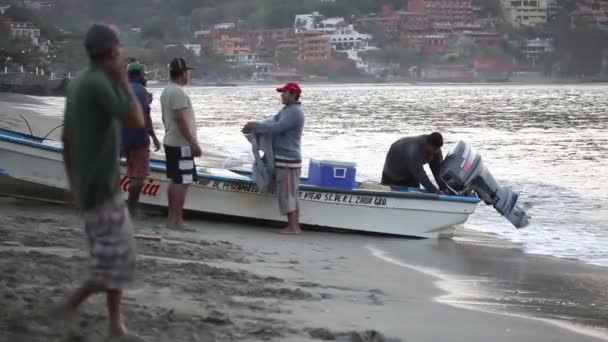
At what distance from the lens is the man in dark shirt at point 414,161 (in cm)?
1072

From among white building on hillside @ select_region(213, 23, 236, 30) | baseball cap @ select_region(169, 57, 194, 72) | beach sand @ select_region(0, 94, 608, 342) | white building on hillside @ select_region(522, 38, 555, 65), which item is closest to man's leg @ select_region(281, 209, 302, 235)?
beach sand @ select_region(0, 94, 608, 342)

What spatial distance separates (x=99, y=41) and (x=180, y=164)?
4.45m

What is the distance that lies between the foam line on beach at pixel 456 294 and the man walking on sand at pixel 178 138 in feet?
5.56

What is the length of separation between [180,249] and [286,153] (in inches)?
82.1

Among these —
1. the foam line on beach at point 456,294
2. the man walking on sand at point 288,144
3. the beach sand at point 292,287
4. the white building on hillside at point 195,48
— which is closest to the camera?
the beach sand at point 292,287

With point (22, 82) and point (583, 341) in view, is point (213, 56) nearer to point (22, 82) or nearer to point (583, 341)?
point (22, 82)

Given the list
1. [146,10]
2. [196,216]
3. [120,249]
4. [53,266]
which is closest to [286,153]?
[196,216]

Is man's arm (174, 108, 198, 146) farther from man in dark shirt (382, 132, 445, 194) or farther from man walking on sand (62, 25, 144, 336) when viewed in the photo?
man walking on sand (62, 25, 144, 336)

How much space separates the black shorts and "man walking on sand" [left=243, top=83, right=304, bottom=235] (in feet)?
2.50

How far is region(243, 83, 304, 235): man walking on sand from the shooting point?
9859 millimetres

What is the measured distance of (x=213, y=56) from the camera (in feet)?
522

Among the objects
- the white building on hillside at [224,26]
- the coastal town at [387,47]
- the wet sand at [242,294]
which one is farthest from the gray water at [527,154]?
the white building on hillside at [224,26]

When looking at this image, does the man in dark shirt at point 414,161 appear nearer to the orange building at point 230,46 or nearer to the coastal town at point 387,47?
the coastal town at point 387,47

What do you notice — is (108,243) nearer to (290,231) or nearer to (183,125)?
(183,125)
